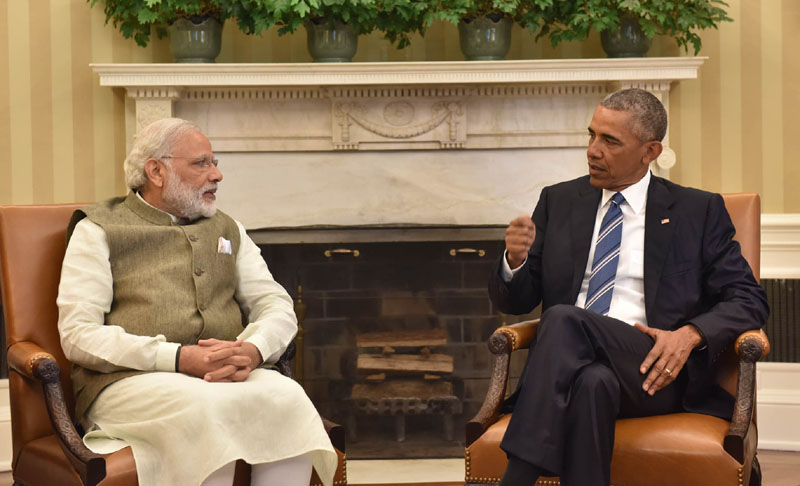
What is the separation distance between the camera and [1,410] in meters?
3.77

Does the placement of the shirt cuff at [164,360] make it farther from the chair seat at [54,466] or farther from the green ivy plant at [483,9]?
the green ivy plant at [483,9]

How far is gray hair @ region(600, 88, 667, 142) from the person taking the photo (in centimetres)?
256

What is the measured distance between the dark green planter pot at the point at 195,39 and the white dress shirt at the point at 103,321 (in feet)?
4.79

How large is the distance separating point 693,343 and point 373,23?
195 centimetres

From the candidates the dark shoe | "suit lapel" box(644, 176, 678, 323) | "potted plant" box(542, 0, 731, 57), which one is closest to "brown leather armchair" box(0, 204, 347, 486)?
the dark shoe

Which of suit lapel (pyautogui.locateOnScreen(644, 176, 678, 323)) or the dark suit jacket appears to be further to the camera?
suit lapel (pyautogui.locateOnScreen(644, 176, 678, 323))

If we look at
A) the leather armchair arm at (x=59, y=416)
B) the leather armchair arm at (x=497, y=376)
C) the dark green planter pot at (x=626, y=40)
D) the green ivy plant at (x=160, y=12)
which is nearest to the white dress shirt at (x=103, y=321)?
the leather armchair arm at (x=59, y=416)

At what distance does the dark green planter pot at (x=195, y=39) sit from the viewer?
369cm

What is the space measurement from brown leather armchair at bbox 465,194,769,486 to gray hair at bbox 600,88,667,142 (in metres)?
0.61

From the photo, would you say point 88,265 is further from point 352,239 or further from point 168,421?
point 352,239

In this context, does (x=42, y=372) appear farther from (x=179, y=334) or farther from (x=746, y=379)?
(x=746, y=379)

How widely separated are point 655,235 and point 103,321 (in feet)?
4.78

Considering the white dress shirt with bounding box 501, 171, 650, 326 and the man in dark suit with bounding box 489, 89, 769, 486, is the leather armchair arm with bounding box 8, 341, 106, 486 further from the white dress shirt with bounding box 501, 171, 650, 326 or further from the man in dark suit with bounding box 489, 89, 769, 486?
the white dress shirt with bounding box 501, 171, 650, 326

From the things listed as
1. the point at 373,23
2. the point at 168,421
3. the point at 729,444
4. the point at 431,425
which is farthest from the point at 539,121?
the point at 168,421
